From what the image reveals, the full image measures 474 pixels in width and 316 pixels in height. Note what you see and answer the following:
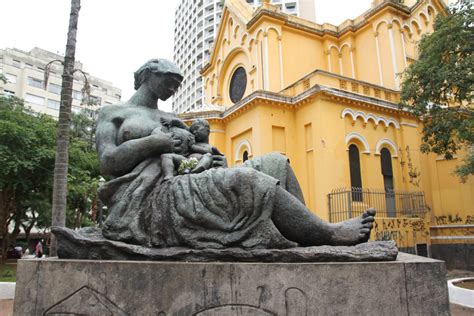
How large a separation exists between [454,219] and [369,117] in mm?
6256

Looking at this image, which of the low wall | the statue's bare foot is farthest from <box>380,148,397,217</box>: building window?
the statue's bare foot

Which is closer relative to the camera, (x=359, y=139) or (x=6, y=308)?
(x=6, y=308)

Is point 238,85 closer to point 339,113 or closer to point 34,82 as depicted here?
point 339,113

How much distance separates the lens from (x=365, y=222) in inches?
121

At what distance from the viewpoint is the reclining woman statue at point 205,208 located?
290 centimetres

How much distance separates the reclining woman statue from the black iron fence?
12.0 meters

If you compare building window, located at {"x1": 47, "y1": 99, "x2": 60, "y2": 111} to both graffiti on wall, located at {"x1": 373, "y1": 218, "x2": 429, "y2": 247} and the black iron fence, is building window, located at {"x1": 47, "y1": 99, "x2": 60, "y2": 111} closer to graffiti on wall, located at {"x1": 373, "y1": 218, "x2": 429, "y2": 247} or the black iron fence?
the black iron fence

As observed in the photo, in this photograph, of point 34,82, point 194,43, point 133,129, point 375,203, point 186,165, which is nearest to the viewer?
point 186,165

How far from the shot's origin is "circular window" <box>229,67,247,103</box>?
2313 centimetres

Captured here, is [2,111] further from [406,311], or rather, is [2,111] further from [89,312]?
[406,311]

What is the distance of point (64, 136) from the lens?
9.23 metres

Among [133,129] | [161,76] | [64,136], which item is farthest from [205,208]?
[64,136]

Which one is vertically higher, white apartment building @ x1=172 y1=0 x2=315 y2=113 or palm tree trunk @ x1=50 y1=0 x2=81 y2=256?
white apartment building @ x1=172 y1=0 x2=315 y2=113

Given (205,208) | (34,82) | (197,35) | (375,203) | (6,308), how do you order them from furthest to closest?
(197,35), (34,82), (375,203), (6,308), (205,208)
